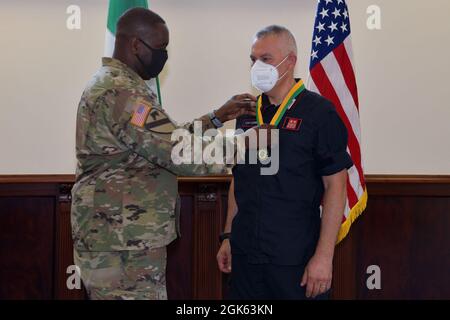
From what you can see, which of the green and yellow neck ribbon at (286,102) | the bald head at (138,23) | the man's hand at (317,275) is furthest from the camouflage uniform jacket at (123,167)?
the man's hand at (317,275)

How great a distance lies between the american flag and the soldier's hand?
100 centimetres

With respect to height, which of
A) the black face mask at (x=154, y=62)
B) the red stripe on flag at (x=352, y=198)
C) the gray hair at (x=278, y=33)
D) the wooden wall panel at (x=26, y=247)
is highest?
the gray hair at (x=278, y=33)

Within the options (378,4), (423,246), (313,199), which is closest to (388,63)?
(378,4)

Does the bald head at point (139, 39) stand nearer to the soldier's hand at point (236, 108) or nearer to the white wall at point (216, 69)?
the soldier's hand at point (236, 108)

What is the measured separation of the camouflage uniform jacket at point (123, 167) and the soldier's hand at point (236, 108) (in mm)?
217

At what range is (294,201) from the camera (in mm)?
2264

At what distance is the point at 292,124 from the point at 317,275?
0.53m

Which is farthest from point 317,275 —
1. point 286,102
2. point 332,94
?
point 332,94

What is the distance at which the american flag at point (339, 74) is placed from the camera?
335 centimetres

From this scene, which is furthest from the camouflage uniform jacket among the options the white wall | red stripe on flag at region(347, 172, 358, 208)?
the white wall

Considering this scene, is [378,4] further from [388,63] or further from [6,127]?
[6,127]

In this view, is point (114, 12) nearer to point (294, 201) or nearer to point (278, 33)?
point (278, 33)

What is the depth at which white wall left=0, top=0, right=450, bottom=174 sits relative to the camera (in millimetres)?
3863

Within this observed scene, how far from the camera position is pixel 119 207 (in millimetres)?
2275
